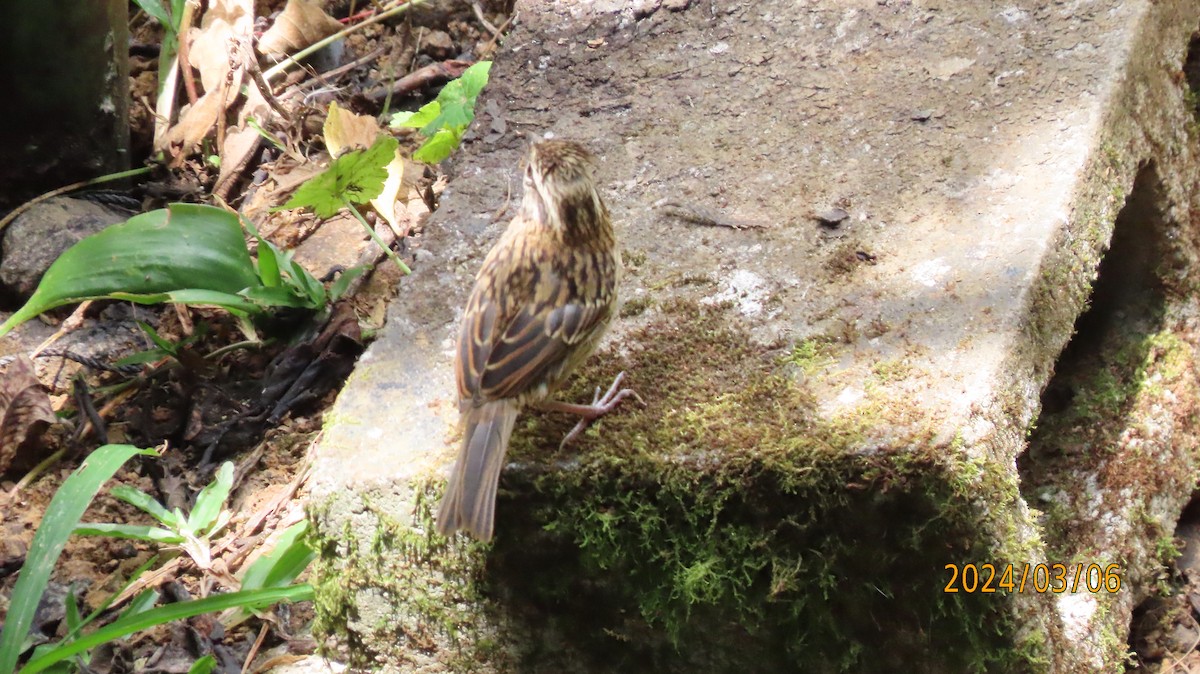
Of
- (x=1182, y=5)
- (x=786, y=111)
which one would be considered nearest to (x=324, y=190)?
(x=786, y=111)

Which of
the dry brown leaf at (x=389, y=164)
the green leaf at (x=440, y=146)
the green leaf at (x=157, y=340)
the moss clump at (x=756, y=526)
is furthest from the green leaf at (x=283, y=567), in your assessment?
the green leaf at (x=440, y=146)

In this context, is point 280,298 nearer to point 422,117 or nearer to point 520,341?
point 422,117

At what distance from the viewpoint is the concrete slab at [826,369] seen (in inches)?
104

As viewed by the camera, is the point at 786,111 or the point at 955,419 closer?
the point at 955,419

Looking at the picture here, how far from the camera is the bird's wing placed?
8.84 ft

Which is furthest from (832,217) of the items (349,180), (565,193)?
(349,180)

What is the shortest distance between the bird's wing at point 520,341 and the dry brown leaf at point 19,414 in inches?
84.6

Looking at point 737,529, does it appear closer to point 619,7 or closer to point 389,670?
point 389,670

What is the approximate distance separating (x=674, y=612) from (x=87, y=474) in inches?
73.7

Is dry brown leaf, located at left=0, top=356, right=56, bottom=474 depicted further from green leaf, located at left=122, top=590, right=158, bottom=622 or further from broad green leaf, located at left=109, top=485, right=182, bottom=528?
green leaf, located at left=122, top=590, right=158, bottom=622

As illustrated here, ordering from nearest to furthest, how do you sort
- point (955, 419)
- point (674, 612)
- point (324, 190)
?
point (955, 419) < point (674, 612) < point (324, 190)

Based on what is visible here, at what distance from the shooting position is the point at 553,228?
10.0 feet

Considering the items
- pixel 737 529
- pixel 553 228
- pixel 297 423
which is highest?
pixel 553 228

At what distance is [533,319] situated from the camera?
282 cm
